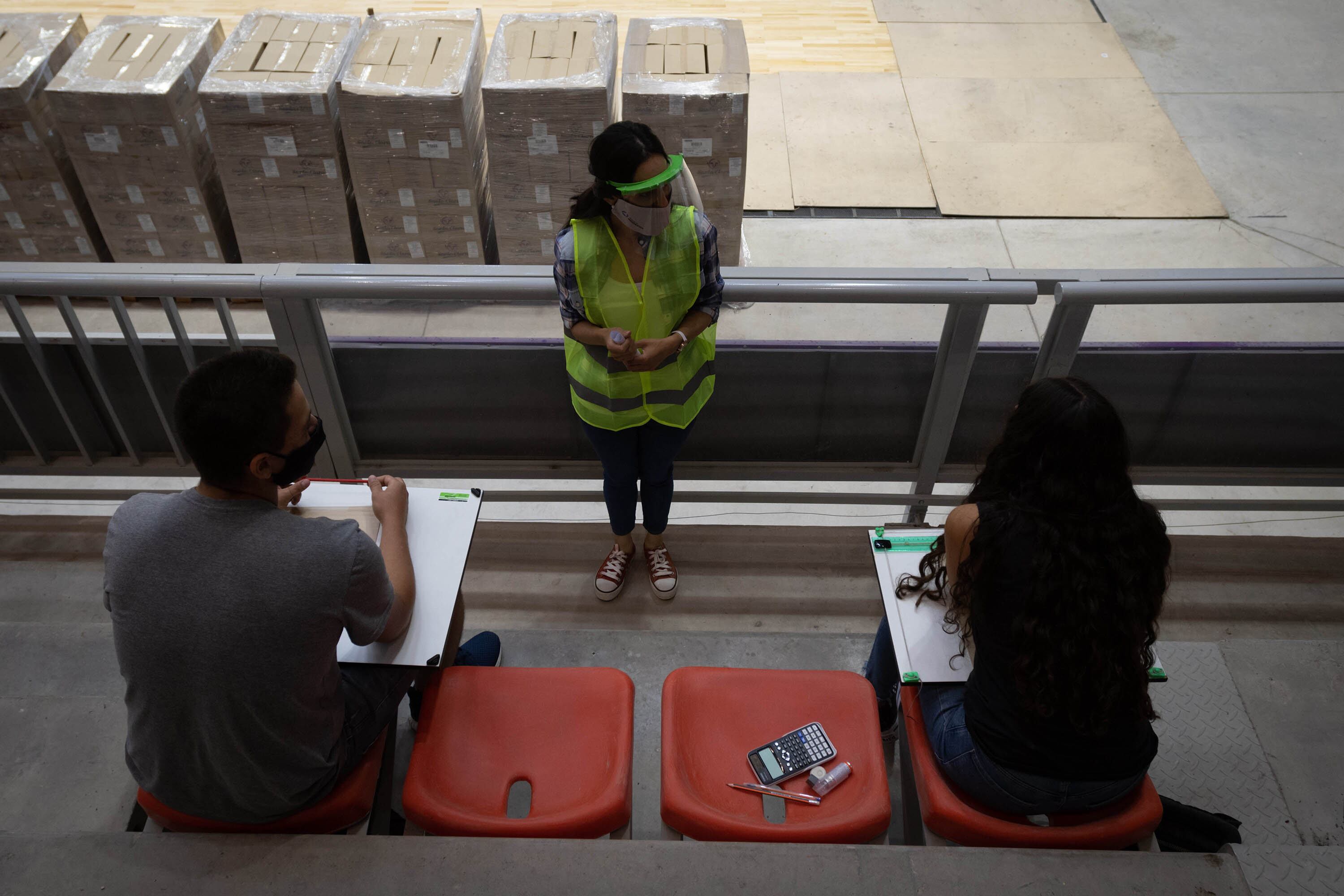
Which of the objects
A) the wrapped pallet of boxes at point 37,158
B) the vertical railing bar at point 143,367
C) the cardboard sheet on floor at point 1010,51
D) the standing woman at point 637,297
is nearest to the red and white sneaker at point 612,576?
the standing woman at point 637,297

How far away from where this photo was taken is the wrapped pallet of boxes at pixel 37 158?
14.9 ft

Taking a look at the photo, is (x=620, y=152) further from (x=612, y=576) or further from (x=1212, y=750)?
(x=1212, y=750)

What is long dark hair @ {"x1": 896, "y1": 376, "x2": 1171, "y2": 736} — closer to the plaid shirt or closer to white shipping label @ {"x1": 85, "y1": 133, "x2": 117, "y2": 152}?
the plaid shirt

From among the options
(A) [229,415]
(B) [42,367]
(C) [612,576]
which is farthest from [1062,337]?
(B) [42,367]

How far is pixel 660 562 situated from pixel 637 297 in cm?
107

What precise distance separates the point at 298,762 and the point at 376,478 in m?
0.72

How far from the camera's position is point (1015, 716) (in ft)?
5.97

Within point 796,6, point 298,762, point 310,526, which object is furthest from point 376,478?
point 796,6

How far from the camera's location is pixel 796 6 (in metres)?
8.31

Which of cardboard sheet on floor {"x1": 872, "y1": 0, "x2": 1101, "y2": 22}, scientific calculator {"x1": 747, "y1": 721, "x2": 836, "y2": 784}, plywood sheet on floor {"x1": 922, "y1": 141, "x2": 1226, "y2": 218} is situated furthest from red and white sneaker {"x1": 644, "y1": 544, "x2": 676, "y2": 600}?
cardboard sheet on floor {"x1": 872, "y1": 0, "x2": 1101, "y2": 22}

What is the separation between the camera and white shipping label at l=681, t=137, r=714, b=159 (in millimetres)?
4621

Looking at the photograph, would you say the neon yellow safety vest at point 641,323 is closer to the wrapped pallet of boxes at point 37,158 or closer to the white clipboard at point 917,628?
the white clipboard at point 917,628

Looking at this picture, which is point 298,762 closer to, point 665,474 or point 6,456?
point 665,474

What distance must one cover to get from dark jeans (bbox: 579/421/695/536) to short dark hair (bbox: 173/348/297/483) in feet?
3.49
